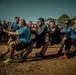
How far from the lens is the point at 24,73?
18.3 feet

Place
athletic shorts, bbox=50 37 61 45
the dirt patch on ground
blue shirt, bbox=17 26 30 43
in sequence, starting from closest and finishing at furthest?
1. the dirt patch on ground
2. blue shirt, bbox=17 26 30 43
3. athletic shorts, bbox=50 37 61 45

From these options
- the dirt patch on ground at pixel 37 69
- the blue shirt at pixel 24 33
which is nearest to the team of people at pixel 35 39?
the blue shirt at pixel 24 33

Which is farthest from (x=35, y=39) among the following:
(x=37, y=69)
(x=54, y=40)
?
(x=37, y=69)

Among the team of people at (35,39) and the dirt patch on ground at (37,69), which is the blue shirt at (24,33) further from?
the dirt patch on ground at (37,69)

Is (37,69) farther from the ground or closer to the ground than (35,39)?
closer to the ground

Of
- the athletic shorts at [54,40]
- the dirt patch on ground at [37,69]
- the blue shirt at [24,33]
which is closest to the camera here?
the dirt patch on ground at [37,69]

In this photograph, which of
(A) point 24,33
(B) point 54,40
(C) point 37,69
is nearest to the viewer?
(C) point 37,69

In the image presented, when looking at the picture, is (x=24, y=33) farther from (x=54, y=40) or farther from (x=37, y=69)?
(x=54, y=40)

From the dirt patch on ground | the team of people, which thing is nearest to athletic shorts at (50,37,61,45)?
the team of people

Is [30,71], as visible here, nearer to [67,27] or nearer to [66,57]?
[66,57]

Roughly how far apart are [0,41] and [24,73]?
10.2 m

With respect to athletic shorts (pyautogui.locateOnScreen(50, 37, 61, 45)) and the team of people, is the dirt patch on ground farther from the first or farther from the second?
athletic shorts (pyautogui.locateOnScreen(50, 37, 61, 45))

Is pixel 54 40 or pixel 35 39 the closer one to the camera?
pixel 35 39

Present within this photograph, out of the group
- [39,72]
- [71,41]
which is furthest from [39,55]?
[39,72]
